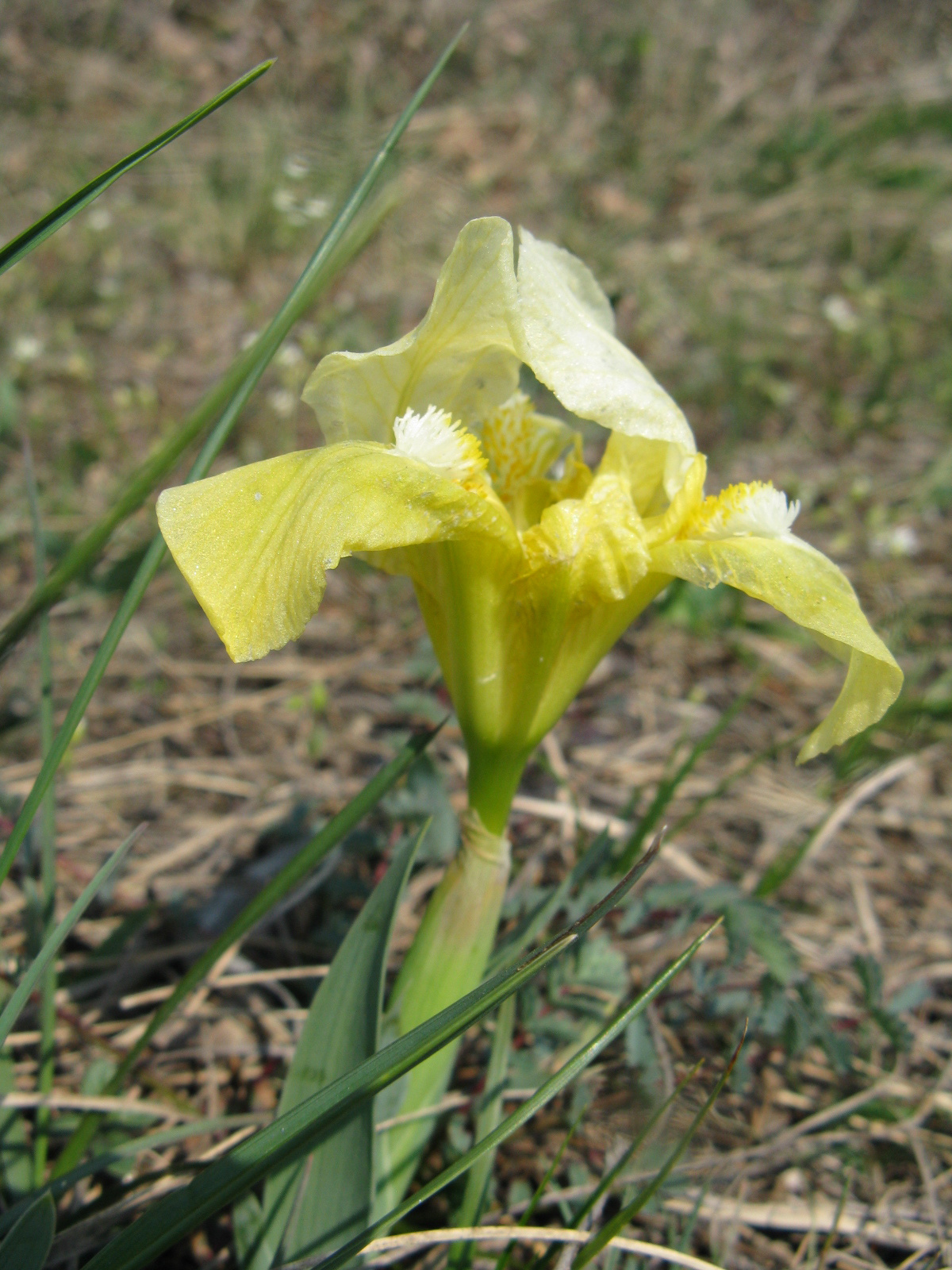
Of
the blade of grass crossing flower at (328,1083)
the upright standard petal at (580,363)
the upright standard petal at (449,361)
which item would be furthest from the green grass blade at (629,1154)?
the upright standard petal at (449,361)

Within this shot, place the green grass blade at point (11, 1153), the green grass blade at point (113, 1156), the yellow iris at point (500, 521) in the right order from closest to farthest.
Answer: the yellow iris at point (500, 521) → the green grass blade at point (113, 1156) → the green grass blade at point (11, 1153)

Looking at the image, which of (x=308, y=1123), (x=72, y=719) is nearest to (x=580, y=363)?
(x=72, y=719)

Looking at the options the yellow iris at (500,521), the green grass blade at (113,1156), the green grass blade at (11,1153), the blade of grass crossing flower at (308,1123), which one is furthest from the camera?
the green grass blade at (11,1153)

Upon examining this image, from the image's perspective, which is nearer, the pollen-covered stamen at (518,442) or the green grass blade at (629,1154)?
the green grass blade at (629,1154)

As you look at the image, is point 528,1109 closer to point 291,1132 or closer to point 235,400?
point 291,1132

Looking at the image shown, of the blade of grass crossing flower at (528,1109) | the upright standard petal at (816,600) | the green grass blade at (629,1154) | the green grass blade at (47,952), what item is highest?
the upright standard petal at (816,600)

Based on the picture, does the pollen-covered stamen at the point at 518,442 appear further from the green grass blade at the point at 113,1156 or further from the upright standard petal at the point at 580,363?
the green grass blade at the point at 113,1156

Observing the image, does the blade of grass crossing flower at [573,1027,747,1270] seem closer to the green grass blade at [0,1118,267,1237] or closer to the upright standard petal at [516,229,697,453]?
the green grass blade at [0,1118,267,1237]

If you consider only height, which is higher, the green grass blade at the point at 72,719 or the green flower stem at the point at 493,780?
the green grass blade at the point at 72,719
